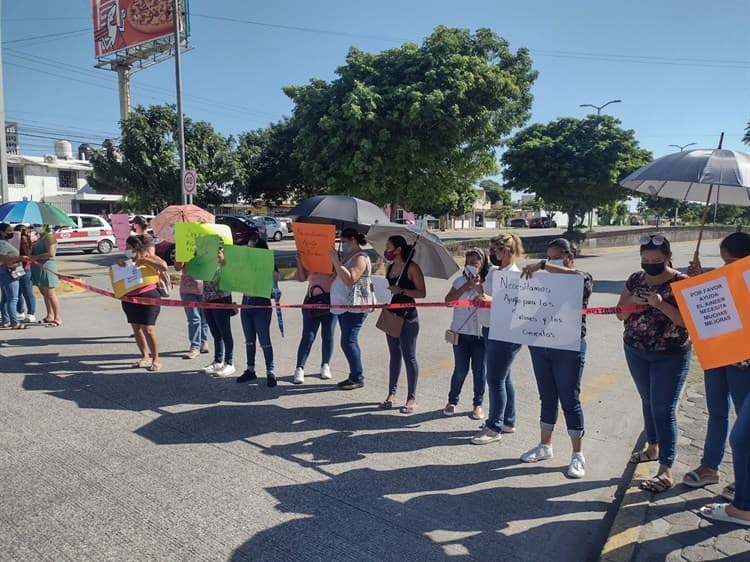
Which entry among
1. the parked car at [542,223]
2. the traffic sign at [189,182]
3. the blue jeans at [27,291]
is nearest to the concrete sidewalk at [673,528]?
the blue jeans at [27,291]

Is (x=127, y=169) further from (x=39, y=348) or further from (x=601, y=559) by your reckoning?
(x=601, y=559)

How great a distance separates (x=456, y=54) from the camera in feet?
58.4

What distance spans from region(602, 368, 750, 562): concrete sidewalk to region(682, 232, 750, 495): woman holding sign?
96 mm

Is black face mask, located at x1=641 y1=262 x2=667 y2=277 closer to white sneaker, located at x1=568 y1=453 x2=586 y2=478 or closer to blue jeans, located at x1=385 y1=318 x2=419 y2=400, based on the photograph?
white sneaker, located at x1=568 y1=453 x2=586 y2=478

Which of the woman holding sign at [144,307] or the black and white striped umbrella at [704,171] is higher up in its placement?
the black and white striped umbrella at [704,171]

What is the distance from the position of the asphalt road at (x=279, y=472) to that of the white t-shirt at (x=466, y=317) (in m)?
0.92

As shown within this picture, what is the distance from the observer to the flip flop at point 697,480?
150 inches

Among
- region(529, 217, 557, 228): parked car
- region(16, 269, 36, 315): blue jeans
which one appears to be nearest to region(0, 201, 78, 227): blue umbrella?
region(16, 269, 36, 315): blue jeans

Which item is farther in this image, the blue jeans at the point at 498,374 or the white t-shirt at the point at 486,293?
the white t-shirt at the point at 486,293

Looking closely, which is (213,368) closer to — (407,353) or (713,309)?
(407,353)

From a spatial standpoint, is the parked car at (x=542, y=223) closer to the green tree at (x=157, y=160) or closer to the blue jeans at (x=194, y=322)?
the green tree at (x=157, y=160)

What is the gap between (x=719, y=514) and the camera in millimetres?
3373

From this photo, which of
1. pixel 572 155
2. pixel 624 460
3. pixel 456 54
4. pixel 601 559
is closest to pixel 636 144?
pixel 572 155

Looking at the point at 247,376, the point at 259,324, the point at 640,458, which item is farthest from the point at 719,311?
the point at 247,376
